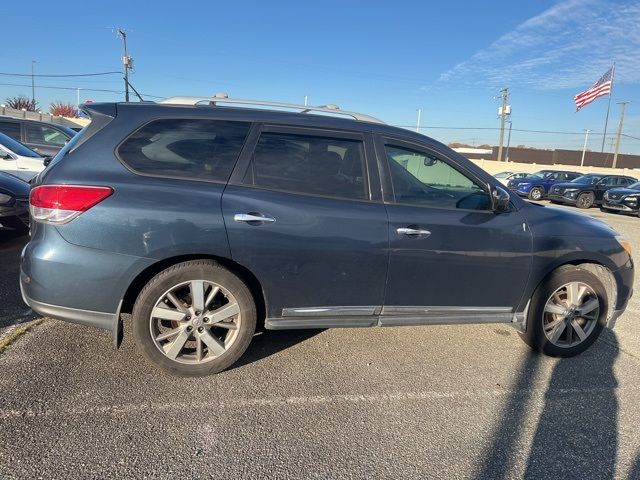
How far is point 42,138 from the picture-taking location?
35.5ft

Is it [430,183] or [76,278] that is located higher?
[430,183]

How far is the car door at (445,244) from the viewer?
3.15m

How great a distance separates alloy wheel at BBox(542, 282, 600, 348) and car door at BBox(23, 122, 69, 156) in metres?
11.1

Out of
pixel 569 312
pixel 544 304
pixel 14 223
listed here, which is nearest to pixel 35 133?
pixel 14 223

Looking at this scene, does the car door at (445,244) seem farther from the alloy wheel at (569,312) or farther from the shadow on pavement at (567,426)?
the shadow on pavement at (567,426)

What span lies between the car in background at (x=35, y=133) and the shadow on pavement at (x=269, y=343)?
926 centimetres

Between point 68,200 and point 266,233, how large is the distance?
121 cm

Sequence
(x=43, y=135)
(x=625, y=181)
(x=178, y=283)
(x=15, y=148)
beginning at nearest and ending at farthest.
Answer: (x=178, y=283), (x=15, y=148), (x=43, y=135), (x=625, y=181)

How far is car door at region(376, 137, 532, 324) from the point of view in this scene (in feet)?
10.3

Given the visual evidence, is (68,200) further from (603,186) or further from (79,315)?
(603,186)

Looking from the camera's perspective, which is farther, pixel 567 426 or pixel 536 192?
pixel 536 192

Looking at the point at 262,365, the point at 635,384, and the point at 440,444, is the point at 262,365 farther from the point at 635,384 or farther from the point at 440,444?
the point at 635,384

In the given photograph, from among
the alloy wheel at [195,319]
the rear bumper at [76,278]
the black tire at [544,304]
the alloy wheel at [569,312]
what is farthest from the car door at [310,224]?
the alloy wheel at [569,312]

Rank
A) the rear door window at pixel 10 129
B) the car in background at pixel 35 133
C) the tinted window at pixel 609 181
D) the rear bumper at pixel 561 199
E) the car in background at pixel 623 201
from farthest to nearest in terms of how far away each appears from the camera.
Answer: the tinted window at pixel 609 181 < the rear bumper at pixel 561 199 < the car in background at pixel 623 201 < the car in background at pixel 35 133 < the rear door window at pixel 10 129
